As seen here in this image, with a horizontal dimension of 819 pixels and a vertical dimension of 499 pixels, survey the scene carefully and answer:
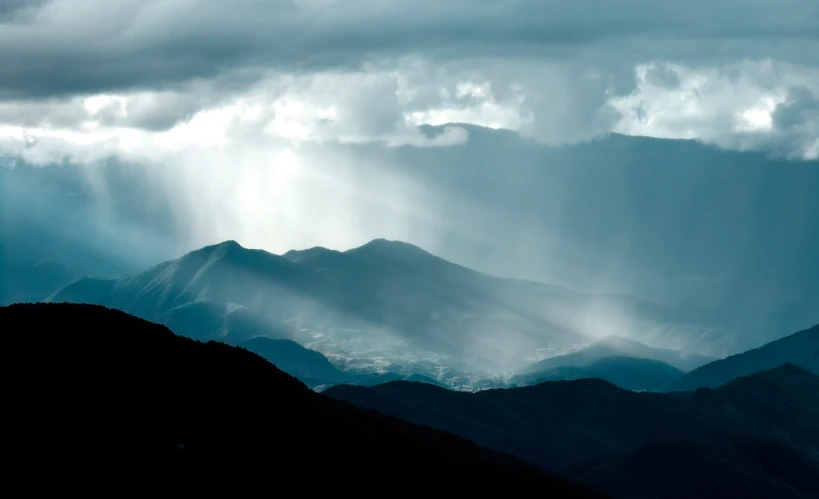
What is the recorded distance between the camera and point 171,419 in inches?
3499

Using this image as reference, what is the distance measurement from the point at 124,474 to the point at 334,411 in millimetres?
41567

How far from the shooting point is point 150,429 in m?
85.2

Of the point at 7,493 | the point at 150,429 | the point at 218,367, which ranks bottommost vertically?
the point at 7,493

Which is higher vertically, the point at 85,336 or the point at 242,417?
the point at 85,336

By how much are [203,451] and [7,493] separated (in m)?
18.5

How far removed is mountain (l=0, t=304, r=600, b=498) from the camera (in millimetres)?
79875

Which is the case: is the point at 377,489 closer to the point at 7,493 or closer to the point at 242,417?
the point at 242,417

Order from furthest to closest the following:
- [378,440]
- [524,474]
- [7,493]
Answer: [524,474] → [378,440] → [7,493]

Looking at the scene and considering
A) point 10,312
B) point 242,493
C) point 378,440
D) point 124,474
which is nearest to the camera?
point 124,474

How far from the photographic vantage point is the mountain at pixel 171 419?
79875 millimetres

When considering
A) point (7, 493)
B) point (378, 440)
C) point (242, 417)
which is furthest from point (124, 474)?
point (378, 440)

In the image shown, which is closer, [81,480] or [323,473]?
[81,480]

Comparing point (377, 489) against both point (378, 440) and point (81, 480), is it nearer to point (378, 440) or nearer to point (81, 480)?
point (378, 440)

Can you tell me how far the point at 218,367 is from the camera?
107 meters
